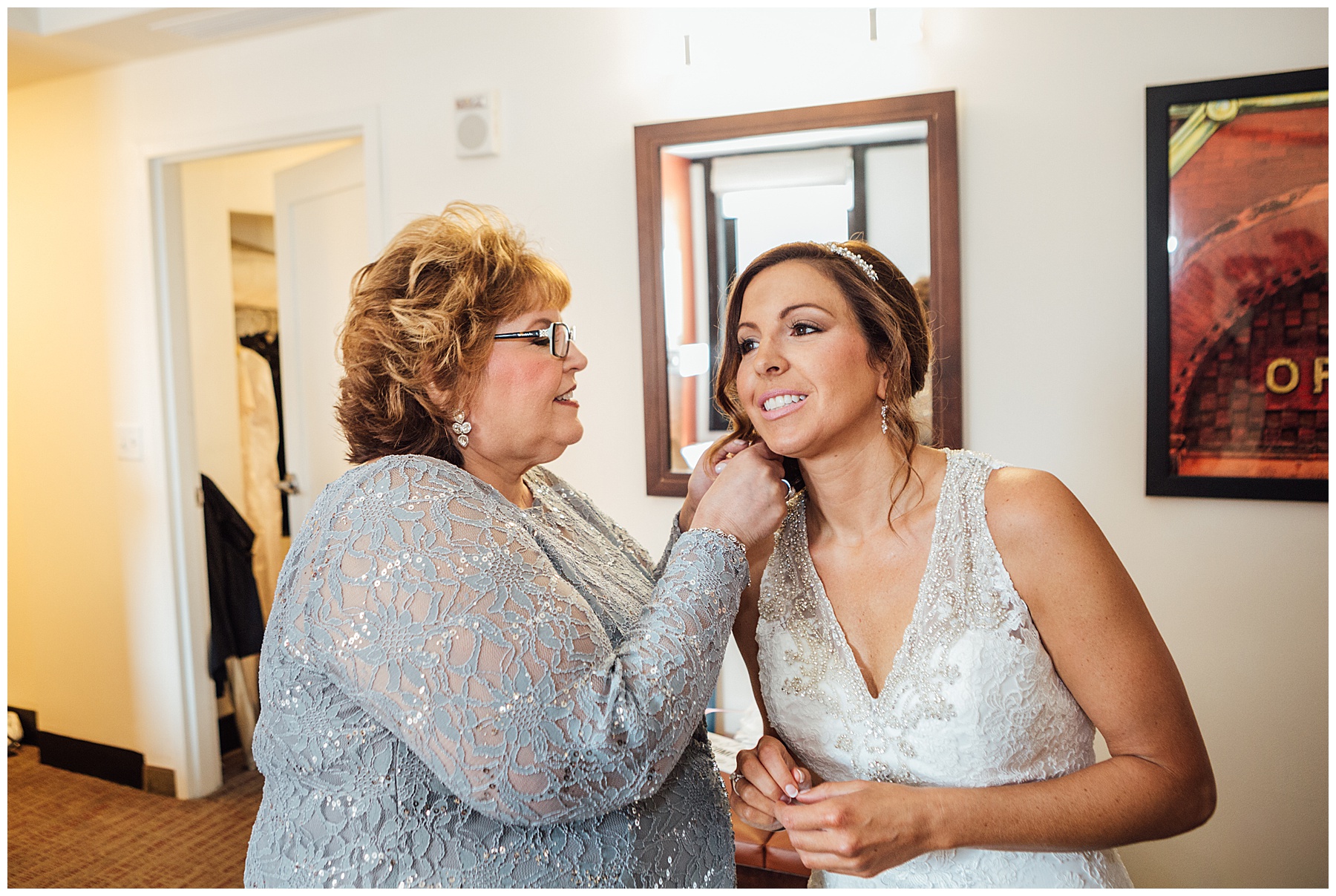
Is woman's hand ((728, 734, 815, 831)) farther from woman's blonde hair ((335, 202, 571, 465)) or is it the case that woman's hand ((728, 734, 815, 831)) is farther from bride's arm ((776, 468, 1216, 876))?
woman's blonde hair ((335, 202, 571, 465))

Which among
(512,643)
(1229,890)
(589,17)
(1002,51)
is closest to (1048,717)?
(512,643)

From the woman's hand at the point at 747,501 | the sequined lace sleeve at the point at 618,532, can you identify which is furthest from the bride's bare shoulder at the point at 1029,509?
the sequined lace sleeve at the point at 618,532

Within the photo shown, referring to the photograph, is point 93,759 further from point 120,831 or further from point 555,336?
point 555,336

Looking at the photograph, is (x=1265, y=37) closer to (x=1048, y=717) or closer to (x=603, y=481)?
(x=1048, y=717)

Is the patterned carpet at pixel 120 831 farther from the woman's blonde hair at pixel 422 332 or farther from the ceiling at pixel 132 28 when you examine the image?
the ceiling at pixel 132 28

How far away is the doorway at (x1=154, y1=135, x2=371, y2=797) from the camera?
3.76m

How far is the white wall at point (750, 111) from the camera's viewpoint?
246cm

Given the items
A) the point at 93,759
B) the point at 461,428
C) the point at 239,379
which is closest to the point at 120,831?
the point at 93,759

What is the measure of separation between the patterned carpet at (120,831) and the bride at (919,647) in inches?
98.9

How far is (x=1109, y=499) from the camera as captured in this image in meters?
2.57

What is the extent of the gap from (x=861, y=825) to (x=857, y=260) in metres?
0.83

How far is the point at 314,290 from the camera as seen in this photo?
3.88m

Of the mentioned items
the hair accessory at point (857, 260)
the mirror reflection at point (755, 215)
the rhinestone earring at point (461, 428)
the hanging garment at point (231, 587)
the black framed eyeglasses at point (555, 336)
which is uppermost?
the mirror reflection at point (755, 215)

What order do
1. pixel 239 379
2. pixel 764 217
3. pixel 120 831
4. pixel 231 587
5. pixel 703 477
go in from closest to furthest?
pixel 703 477
pixel 764 217
pixel 120 831
pixel 231 587
pixel 239 379
